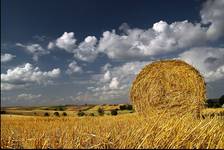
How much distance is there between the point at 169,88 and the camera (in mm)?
13945

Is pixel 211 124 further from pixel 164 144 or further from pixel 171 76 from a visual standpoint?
pixel 171 76

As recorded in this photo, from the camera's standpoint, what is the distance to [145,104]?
13.5m

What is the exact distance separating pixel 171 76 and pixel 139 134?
9.63 metres

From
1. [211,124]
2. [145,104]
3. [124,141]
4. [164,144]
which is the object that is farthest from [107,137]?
[145,104]

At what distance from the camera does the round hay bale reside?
13.3 metres

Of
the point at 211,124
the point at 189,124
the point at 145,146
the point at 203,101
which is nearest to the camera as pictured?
the point at 145,146

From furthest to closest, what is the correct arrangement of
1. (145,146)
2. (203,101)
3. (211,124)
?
1. (203,101)
2. (211,124)
3. (145,146)

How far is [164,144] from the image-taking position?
452 cm

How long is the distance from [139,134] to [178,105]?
29.6 feet

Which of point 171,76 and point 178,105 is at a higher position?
point 171,76

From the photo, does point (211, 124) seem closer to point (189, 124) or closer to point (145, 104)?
point (189, 124)

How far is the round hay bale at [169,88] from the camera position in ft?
43.7

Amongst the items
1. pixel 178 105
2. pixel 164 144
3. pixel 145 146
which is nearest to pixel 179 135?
pixel 164 144

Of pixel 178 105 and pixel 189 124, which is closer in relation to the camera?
pixel 189 124
